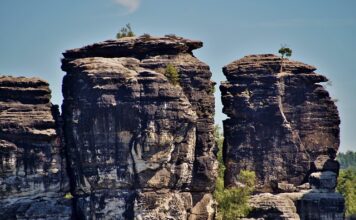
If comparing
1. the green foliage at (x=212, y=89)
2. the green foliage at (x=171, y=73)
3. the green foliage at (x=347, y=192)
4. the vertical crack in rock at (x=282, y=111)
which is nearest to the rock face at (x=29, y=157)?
the green foliage at (x=171, y=73)

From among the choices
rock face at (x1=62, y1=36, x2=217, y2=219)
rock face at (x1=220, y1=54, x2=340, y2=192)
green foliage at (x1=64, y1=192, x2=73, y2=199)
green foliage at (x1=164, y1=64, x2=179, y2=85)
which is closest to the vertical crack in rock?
rock face at (x1=220, y1=54, x2=340, y2=192)

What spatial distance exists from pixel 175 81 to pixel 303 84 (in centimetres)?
1097

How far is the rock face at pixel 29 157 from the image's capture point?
73.6 meters

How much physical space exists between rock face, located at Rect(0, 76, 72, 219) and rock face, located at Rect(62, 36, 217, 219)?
37.5 inches

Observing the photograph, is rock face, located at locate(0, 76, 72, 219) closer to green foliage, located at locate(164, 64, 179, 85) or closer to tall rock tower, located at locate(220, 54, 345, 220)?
green foliage, located at locate(164, 64, 179, 85)

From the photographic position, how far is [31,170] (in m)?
74.1

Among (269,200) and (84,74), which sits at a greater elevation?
(84,74)

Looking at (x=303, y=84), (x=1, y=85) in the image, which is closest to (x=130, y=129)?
(x=1, y=85)

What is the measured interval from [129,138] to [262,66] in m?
12.6

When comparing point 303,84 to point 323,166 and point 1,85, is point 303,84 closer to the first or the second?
point 323,166

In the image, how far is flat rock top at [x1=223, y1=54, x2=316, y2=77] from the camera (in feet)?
263

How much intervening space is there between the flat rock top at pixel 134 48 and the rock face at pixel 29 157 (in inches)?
138

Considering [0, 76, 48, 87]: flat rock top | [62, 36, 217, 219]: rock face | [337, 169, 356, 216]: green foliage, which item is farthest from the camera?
[337, 169, 356, 216]: green foliage

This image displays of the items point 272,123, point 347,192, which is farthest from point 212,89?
point 347,192
